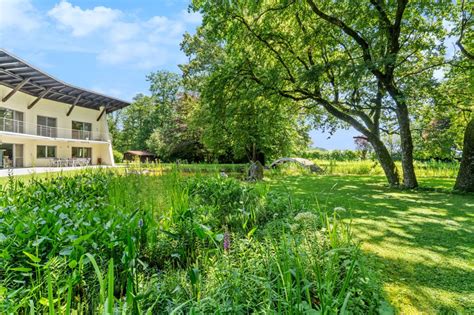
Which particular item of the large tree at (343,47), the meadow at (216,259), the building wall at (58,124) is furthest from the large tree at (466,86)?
the building wall at (58,124)

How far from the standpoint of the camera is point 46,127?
63.6 ft

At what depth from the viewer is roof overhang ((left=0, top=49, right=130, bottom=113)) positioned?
14408 millimetres

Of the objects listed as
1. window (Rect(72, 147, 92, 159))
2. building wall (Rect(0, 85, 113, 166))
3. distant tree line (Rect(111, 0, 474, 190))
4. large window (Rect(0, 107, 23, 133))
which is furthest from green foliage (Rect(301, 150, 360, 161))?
large window (Rect(0, 107, 23, 133))

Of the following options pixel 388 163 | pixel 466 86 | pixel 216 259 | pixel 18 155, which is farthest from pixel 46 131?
pixel 466 86

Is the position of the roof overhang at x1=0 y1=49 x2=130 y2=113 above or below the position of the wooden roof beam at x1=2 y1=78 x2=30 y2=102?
above

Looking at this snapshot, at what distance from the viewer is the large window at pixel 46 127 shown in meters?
19.0

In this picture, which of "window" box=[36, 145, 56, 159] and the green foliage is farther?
A: the green foliage

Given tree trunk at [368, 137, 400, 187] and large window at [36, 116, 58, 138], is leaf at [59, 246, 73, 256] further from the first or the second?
large window at [36, 116, 58, 138]

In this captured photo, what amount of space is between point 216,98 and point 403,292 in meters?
7.56

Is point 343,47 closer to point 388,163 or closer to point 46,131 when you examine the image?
point 388,163

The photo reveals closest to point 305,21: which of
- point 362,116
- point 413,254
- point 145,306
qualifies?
point 362,116

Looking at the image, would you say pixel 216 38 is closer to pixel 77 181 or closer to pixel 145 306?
pixel 77 181

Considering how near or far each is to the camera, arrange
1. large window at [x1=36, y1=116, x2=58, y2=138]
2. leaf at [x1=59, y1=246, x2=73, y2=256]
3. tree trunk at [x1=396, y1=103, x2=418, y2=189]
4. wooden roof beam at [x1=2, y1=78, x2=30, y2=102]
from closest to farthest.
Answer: leaf at [x1=59, y1=246, x2=73, y2=256], tree trunk at [x1=396, y1=103, x2=418, y2=189], wooden roof beam at [x1=2, y1=78, x2=30, y2=102], large window at [x1=36, y1=116, x2=58, y2=138]

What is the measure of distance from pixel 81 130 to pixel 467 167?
26.0 m
